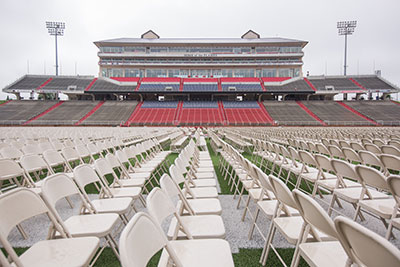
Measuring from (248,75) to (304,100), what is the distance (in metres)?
11.7

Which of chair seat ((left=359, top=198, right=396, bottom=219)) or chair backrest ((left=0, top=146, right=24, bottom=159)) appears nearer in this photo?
chair seat ((left=359, top=198, right=396, bottom=219))

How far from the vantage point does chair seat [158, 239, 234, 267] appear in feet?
5.11

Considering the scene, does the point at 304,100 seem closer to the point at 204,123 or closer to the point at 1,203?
the point at 204,123

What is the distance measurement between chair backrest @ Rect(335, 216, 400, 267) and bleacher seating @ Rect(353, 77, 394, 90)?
153 ft

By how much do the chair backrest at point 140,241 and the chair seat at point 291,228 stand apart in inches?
42.7

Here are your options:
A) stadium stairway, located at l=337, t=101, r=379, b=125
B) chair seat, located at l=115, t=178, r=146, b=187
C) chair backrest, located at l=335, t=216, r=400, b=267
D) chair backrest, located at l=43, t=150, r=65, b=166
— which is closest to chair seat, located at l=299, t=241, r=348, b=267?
chair backrest, located at l=335, t=216, r=400, b=267

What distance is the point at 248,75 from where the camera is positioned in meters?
42.3

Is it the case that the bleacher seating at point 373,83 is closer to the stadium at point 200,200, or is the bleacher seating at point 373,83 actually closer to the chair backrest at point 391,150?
the stadium at point 200,200

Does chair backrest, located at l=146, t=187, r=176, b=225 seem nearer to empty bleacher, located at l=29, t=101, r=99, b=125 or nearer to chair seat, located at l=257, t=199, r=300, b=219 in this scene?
chair seat, located at l=257, t=199, r=300, b=219

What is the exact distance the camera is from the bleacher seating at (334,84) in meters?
36.8

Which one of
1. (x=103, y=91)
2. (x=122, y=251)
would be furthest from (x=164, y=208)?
(x=103, y=91)

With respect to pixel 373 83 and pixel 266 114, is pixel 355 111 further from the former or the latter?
pixel 266 114

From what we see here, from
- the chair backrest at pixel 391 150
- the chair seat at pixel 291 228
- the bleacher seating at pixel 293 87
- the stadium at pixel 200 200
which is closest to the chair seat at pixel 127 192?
the stadium at pixel 200 200

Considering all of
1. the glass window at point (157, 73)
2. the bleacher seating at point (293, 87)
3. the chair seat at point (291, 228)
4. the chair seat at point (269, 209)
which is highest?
the glass window at point (157, 73)
